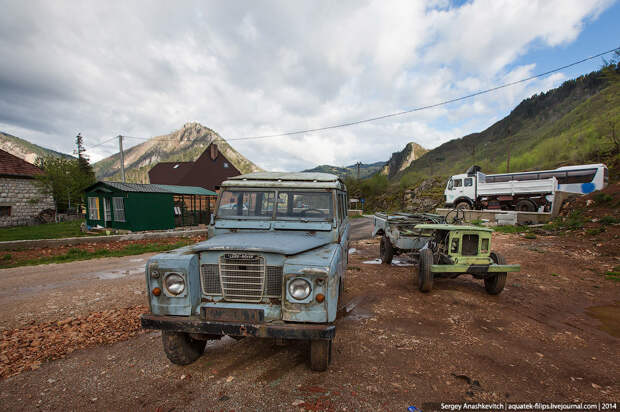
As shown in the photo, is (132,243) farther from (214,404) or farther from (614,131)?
(614,131)

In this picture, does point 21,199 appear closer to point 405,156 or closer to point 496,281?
point 496,281

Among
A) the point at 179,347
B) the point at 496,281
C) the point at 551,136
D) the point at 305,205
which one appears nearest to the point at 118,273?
the point at 179,347

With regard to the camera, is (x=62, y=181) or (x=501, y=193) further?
(x=62, y=181)

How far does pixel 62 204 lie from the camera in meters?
25.2

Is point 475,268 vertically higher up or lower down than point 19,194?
lower down

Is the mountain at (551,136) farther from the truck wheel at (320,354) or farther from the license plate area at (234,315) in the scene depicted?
the license plate area at (234,315)

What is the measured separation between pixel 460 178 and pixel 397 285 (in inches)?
739

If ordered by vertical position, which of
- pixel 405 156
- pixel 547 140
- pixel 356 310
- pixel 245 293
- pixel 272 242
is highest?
pixel 405 156

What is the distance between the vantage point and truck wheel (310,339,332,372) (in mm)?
2928

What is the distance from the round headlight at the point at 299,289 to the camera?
106 inches

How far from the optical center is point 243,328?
8.76ft

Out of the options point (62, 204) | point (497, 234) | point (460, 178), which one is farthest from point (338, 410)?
point (62, 204)

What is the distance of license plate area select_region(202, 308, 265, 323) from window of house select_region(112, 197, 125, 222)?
1602 centimetres

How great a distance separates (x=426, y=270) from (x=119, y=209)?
1696 cm
